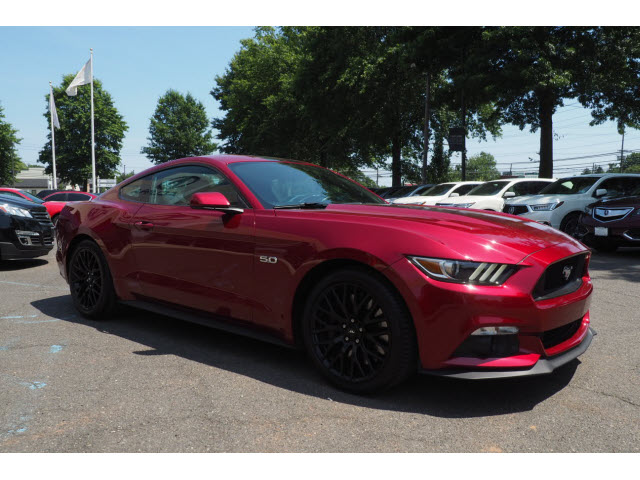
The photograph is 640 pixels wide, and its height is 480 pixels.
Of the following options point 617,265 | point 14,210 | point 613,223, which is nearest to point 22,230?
point 14,210

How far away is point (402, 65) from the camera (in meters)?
21.9

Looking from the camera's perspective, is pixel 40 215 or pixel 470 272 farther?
pixel 40 215

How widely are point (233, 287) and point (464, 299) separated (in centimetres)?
162

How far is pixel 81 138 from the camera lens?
52812 mm

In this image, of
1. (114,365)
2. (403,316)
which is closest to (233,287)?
(114,365)

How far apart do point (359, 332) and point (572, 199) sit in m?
10.1

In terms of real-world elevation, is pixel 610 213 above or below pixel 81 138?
below

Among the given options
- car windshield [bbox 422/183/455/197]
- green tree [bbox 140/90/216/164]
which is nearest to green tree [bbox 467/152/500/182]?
green tree [bbox 140/90/216/164]

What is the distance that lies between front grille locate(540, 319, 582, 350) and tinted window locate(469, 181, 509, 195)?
11.8 meters

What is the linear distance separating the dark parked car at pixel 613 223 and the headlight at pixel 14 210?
9.85 m

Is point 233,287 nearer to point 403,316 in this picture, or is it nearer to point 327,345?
point 327,345

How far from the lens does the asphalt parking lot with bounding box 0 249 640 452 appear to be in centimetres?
256

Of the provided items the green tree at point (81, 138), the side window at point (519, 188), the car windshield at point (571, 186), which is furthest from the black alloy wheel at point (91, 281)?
the green tree at point (81, 138)

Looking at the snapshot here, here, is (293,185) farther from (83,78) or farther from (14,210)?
(83,78)
